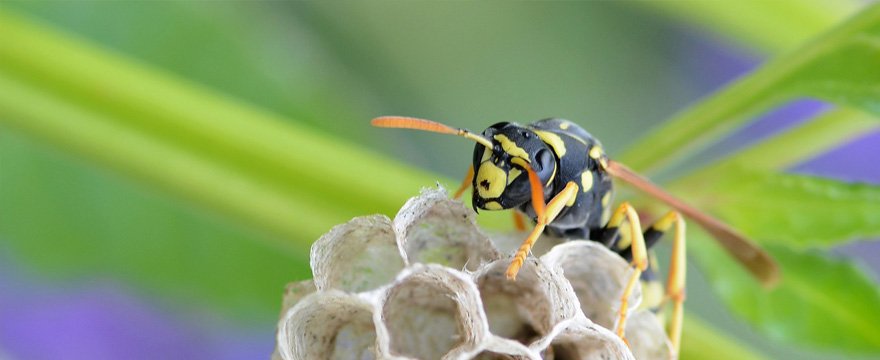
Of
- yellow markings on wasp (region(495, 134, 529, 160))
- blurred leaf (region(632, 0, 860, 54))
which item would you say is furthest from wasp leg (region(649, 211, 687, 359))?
blurred leaf (region(632, 0, 860, 54))

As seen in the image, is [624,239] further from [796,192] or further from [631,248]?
[796,192]

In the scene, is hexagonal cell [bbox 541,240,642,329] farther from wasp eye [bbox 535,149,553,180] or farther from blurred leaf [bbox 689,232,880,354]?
blurred leaf [bbox 689,232,880,354]

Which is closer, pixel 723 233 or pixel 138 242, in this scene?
pixel 723 233

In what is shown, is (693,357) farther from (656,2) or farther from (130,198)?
(130,198)

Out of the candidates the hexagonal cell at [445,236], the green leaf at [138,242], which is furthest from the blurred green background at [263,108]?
the hexagonal cell at [445,236]

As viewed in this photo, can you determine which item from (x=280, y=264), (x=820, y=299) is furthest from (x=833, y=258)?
(x=280, y=264)

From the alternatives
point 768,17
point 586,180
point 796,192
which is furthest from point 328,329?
point 768,17

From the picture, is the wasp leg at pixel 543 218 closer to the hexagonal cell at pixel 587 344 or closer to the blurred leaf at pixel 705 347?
the hexagonal cell at pixel 587 344
